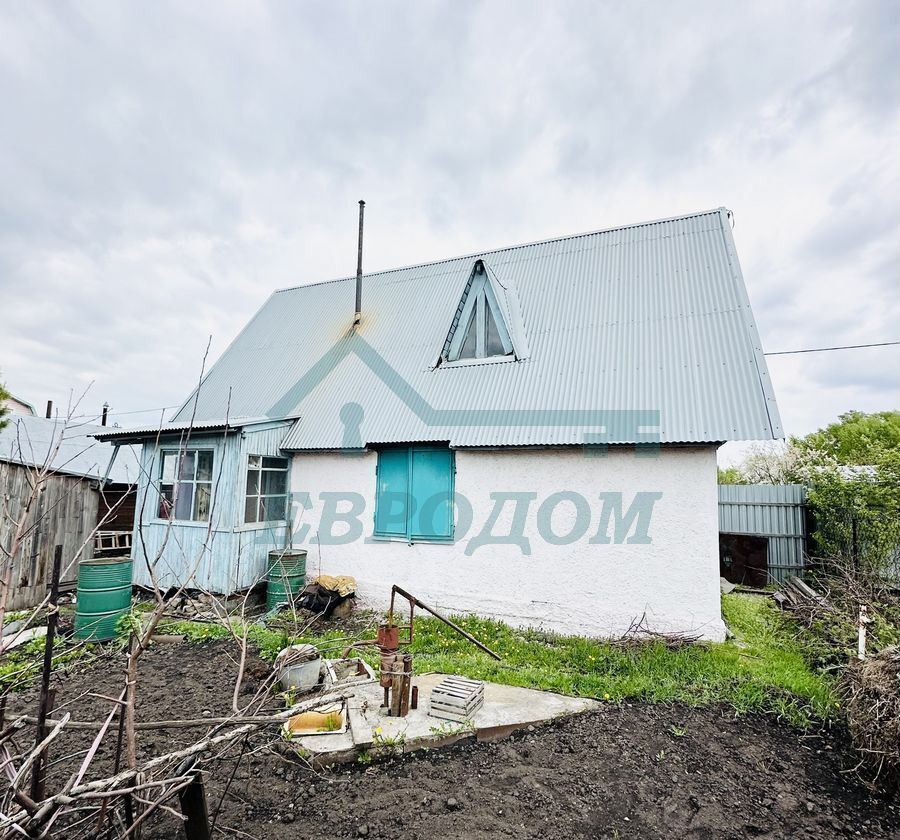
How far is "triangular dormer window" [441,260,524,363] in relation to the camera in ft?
33.8

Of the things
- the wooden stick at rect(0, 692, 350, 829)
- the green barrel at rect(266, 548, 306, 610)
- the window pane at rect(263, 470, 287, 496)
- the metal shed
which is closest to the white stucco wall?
the green barrel at rect(266, 548, 306, 610)

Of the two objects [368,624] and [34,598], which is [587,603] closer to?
[368,624]

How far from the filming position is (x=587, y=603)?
7.75 m

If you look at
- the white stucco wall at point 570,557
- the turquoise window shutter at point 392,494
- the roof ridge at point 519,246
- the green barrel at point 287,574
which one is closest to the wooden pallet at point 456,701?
the white stucco wall at point 570,557

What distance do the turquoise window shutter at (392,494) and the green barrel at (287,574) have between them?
1526mm

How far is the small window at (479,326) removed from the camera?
10.4 meters

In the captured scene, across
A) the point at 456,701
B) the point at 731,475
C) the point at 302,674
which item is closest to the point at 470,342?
the point at 302,674

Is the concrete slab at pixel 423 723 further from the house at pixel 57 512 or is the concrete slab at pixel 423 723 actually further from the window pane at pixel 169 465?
the window pane at pixel 169 465

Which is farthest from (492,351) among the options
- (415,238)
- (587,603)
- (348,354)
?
(415,238)

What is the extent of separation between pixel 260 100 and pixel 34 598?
1018 cm

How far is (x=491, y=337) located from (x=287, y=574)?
5857 millimetres

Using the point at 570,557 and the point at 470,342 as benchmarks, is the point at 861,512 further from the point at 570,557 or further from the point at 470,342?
the point at 470,342

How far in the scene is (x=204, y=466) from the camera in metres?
9.60

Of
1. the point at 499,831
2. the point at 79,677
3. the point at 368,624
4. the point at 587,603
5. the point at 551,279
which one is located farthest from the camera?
the point at 551,279
